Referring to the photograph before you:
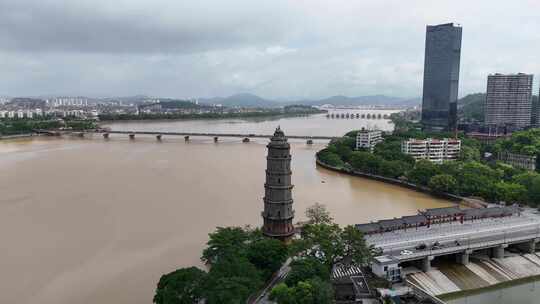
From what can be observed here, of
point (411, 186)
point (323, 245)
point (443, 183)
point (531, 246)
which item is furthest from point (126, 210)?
point (531, 246)

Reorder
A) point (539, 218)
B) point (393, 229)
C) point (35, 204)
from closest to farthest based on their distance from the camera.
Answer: point (393, 229)
point (539, 218)
point (35, 204)

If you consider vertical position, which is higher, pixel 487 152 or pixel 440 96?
pixel 440 96

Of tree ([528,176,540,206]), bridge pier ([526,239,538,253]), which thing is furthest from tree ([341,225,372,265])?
tree ([528,176,540,206])

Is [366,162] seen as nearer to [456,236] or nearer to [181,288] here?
[456,236]

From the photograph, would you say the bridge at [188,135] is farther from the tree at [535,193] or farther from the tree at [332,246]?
the tree at [332,246]

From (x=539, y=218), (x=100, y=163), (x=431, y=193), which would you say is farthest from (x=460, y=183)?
(x=100, y=163)

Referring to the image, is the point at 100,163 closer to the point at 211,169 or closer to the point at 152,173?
the point at 152,173

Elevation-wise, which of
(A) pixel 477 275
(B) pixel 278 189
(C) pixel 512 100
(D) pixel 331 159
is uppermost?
(C) pixel 512 100
